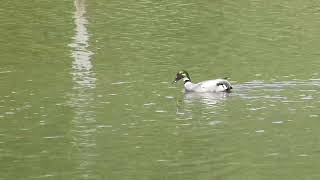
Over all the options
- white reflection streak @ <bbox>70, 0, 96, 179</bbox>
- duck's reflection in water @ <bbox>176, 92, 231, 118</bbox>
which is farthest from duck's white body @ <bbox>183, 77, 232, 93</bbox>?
white reflection streak @ <bbox>70, 0, 96, 179</bbox>

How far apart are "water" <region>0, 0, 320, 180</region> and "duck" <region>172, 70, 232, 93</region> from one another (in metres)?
0.18

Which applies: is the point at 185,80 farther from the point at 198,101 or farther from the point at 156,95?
the point at 198,101

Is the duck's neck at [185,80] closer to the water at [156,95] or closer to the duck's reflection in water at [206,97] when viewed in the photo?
the water at [156,95]

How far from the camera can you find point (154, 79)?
22562mm

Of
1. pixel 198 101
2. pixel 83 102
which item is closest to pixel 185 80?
pixel 198 101

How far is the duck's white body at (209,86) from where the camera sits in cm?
2039

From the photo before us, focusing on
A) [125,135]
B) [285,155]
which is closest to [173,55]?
[125,135]

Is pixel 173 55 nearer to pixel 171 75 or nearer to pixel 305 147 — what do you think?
pixel 171 75

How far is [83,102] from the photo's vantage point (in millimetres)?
19656

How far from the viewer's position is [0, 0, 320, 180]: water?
14820 millimetres

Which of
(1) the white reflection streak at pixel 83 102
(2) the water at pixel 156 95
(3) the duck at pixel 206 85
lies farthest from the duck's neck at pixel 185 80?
(1) the white reflection streak at pixel 83 102

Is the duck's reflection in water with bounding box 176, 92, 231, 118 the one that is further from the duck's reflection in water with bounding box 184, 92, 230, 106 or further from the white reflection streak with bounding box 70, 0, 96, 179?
the white reflection streak with bounding box 70, 0, 96, 179

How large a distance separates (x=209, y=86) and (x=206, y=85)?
0.07 metres

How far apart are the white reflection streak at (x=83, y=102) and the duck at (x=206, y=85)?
205 cm
